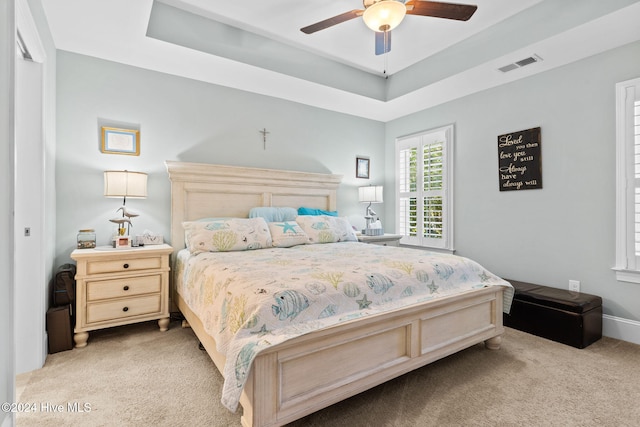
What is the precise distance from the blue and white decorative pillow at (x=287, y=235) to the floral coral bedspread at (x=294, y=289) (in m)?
0.38

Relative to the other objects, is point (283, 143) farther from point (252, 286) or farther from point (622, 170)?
point (622, 170)

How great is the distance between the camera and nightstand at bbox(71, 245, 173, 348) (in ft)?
8.03

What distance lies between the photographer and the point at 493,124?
3.60 metres

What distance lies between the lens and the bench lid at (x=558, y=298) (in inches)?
100

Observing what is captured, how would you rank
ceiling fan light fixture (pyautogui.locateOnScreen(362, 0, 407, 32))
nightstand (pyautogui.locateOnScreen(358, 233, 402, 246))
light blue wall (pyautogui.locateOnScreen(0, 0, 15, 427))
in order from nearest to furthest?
light blue wall (pyautogui.locateOnScreen(0, 0, 15, 427)), ceiling fan light fixture (pyautogui.locateOnScreen(362, 0, 407, 32)), nightstand (pyautogui.locateOnScreen(358, 233, 402, 246))

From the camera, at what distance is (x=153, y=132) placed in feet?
10.4

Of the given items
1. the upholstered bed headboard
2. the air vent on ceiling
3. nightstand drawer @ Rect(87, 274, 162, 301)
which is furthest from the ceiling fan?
nightstand drawer @ Rect(87, 274, 162, 301)

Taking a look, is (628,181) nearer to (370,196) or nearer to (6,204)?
(370,196)

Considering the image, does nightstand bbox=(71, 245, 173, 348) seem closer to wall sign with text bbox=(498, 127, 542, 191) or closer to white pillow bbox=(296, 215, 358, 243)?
white pillow bbox=(296, 215, 358, 243)

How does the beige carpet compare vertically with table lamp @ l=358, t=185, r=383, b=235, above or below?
below

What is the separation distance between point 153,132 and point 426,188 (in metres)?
3.40

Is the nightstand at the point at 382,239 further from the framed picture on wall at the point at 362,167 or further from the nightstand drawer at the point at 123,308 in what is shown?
the nightstand drawer at the point at 123,308

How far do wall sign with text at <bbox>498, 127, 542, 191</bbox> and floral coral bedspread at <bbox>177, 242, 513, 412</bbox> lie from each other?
144 cm

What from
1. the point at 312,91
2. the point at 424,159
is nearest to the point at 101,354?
the point at 312,91
